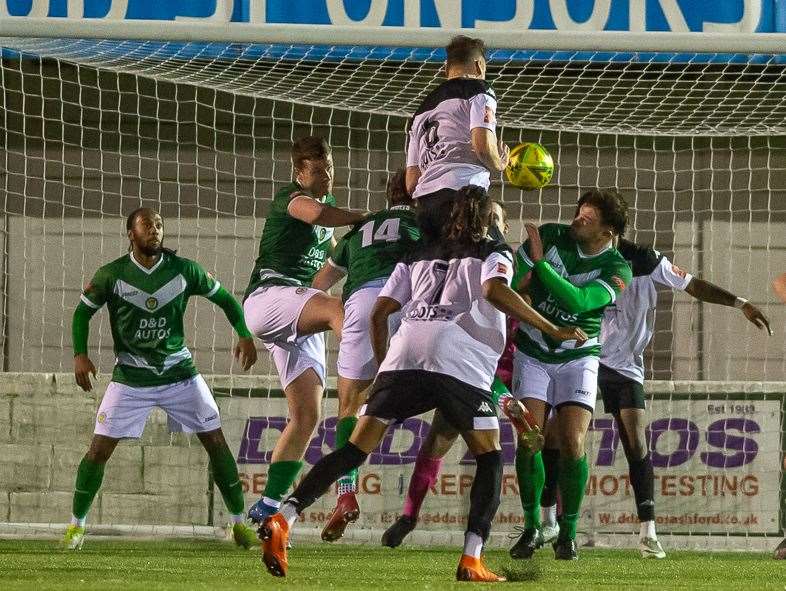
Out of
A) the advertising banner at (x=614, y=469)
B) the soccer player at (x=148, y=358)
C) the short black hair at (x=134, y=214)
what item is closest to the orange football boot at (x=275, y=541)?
the soccer player at (x=148, y=358)

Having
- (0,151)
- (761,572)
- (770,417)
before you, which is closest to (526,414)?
(761,572)

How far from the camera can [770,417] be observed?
8.70 meters

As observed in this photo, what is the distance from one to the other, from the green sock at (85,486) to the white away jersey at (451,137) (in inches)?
89.8

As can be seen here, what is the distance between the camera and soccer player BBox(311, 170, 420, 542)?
6.56 metres

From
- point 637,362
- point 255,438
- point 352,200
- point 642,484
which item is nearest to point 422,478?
point 642,484

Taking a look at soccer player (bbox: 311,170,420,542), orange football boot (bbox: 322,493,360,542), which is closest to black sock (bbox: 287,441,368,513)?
orange football boot (bbox: 322,493,360,542)

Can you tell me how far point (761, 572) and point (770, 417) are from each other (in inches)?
103

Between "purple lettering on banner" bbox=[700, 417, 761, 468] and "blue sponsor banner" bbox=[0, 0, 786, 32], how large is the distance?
2.56 m

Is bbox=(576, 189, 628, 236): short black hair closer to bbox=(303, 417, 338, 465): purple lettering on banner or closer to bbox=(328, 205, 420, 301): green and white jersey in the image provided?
bbox=(328, 205, 420, 301): green and white jersey

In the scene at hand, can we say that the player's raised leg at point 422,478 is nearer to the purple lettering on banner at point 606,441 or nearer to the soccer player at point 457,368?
the soccer player at point 457,368

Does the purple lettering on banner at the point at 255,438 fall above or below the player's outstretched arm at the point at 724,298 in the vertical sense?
below

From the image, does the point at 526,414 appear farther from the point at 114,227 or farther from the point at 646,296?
the point at 114,227

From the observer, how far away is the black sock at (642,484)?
24.0 ft

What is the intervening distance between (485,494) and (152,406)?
2.78 metres
